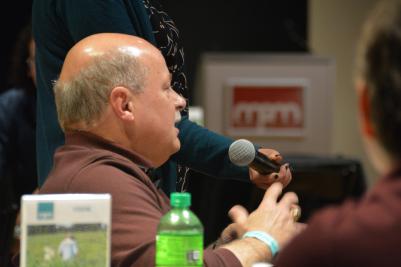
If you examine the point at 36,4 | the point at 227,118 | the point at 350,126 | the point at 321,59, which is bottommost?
the point at 350,126

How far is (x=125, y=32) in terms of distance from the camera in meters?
1.95

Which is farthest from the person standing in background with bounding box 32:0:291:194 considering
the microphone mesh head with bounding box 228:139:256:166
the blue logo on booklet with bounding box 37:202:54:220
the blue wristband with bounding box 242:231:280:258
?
the blue logo on booklet with bounding box 37:202:54:220

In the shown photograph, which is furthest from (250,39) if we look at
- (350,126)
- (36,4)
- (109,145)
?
(109,145)

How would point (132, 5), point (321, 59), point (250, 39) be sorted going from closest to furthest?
point (132, 5) < point (321, 59) < point (250, 39)

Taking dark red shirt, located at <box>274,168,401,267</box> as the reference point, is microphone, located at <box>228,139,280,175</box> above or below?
below

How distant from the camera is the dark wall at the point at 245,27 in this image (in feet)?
19.7

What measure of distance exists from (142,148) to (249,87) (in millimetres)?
3035

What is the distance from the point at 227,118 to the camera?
476 centimetres

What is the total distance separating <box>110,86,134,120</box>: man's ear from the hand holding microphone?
252 mm

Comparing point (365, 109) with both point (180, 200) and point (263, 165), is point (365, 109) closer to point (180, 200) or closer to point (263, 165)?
point (180, 200)

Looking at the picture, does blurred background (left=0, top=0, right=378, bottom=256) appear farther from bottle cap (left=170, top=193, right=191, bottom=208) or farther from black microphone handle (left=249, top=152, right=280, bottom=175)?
bottle cap (left=170, top=193, right=191, bottom=208)

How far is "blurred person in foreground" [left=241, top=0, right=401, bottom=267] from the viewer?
3.14 ft

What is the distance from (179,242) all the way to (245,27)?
4858 mm

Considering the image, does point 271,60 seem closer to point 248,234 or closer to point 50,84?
point 50,84
